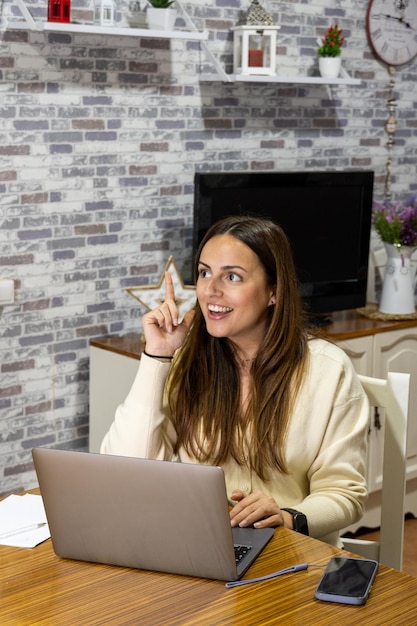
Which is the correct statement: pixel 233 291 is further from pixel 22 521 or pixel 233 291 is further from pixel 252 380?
pixel 22 521

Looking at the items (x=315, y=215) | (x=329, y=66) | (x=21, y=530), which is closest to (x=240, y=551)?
(x=21, y=530)

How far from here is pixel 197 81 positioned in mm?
3713

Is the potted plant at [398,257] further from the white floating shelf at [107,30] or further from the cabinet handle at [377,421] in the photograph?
the white floating shelf at [107,30]

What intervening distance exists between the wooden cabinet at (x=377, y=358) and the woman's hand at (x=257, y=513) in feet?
6.05

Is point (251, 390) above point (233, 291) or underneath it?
underneath

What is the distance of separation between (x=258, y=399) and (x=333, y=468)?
0.22m

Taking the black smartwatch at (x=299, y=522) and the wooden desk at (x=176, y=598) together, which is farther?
the black smartwatch at (x=299, y=522)

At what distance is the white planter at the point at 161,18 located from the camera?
3396mm

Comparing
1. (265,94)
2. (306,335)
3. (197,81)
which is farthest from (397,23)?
(306,335)

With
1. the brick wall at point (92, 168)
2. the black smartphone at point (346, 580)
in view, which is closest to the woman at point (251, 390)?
the black smartphone at point (346, 580)

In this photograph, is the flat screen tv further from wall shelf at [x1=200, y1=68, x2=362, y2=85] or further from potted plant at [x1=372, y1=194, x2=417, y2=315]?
wall shelf at [x1=200, y1=68, x2=362, y2=85]

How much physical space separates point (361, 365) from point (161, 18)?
4.79 feet

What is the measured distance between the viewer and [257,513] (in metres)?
1.85

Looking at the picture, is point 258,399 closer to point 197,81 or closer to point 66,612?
point 66,612
